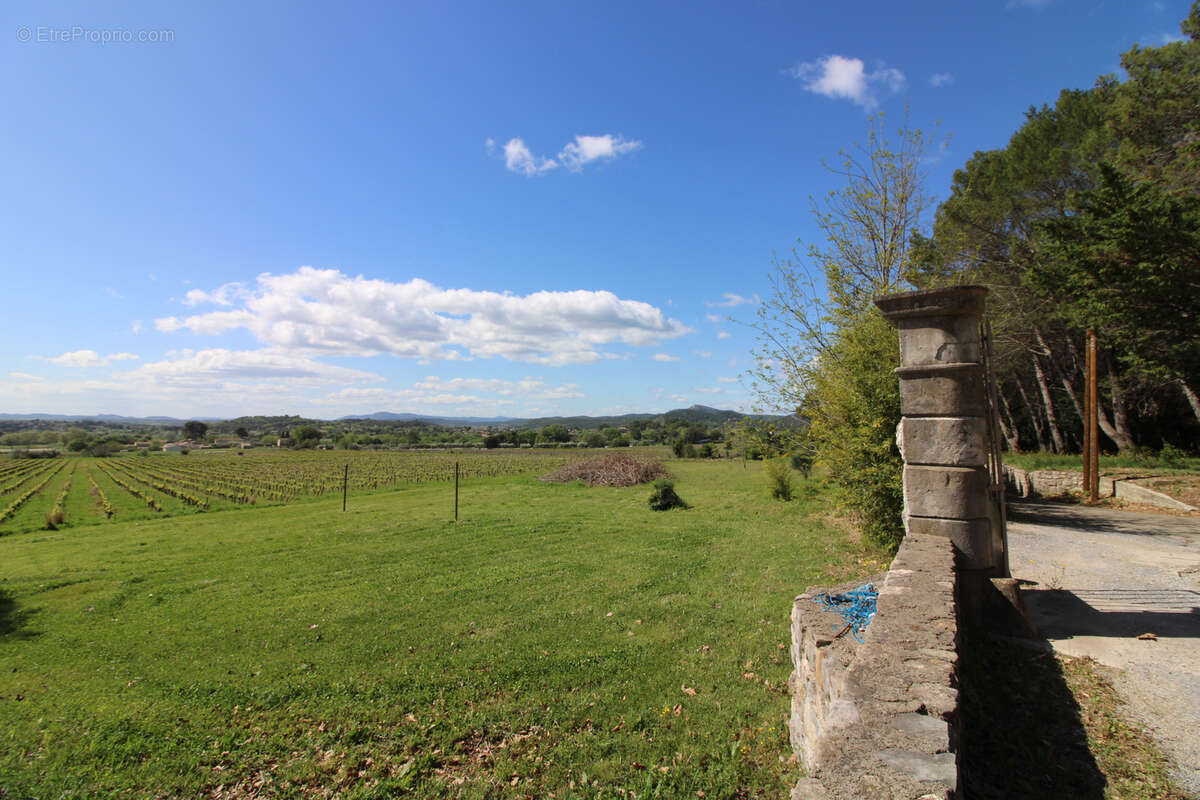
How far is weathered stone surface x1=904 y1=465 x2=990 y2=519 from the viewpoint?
507 cm

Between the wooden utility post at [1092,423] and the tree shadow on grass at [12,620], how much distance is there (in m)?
21.0

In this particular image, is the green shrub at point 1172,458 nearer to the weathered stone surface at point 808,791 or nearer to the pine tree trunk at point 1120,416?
the pine tree trunk at point 1120,416

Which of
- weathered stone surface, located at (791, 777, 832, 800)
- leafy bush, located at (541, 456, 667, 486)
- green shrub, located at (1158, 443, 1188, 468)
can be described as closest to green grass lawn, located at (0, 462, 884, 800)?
weathered stone surface, located at (791, 777, 832, 800)

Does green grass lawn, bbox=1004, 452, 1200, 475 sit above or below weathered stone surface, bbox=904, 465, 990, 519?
below

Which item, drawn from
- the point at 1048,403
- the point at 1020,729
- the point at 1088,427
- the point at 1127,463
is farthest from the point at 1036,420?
the point at 1020,729

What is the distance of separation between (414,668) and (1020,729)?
5.86 metres

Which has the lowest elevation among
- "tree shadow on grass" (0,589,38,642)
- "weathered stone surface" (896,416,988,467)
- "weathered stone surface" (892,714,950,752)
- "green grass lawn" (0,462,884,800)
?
"tree shadow on grass" (0,589,38,642)

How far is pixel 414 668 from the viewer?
6.36 metres

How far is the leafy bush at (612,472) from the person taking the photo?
94.3ft

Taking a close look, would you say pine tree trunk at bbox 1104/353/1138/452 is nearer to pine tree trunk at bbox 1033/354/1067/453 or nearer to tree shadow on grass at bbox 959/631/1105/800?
pine tree trunk at bbox 1033/354/1067/453

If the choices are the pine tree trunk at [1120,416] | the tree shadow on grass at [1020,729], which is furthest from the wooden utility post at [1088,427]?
the tree shadow on grass at [1020,729]

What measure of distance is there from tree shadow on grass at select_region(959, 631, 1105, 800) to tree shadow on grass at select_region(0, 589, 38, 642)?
39.5ft

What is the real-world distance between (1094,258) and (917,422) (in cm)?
988

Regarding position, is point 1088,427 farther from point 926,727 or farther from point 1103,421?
point 926,727
